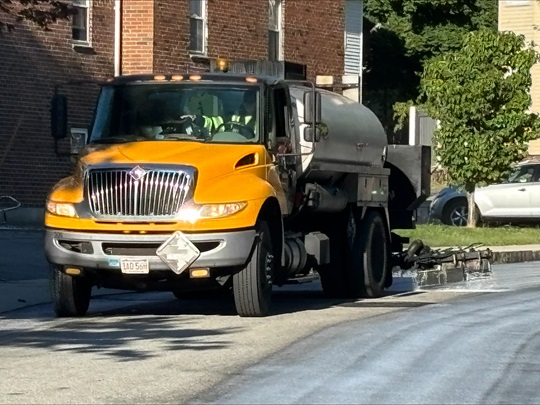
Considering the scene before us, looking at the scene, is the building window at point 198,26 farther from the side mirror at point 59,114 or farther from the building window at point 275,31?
the side mirror at point 59,114

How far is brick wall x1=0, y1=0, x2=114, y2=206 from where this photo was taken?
29.9m

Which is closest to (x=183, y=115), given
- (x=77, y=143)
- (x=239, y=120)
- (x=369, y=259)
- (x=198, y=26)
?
(x=239, y=120)

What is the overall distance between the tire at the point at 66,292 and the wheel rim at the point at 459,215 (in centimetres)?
2201

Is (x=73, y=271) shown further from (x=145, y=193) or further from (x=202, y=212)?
(x=202, y=212)

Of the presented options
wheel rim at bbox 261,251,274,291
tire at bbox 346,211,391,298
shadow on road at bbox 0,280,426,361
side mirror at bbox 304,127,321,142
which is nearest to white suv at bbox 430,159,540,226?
tire at bbox 346,211,391,298

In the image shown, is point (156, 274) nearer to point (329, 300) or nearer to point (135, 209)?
point (135, 209)

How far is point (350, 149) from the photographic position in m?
17.8

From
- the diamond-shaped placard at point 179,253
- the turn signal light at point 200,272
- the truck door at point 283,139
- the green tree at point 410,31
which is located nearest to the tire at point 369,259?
the truck door at point 283,139

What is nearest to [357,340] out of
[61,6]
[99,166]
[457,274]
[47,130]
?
[99,166]

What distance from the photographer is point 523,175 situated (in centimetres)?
3531

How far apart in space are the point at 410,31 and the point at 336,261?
39.8m

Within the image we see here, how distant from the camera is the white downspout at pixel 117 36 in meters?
32.1

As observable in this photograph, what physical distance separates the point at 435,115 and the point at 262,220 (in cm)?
1873

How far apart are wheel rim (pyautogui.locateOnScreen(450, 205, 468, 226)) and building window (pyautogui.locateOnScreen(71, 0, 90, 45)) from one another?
397 inches
